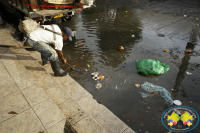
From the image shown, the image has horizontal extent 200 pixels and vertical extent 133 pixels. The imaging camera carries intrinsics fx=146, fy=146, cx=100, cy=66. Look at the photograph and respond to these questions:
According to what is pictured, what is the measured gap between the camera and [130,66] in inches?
156

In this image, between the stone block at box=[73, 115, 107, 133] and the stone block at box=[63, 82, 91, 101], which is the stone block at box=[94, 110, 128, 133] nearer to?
the stone block at box=[73, 115, 107, 133]

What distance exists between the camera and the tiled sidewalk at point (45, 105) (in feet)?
7.02

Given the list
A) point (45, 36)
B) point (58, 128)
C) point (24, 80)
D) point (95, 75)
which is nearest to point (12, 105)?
point (24, 80)

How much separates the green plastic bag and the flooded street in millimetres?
123

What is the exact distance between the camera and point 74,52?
4.66 meters

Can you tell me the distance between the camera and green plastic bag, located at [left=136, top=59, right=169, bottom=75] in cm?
357

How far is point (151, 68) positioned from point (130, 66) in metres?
0.58

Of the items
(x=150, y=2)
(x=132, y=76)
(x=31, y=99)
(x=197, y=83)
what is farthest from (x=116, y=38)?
(x=150, y=2)

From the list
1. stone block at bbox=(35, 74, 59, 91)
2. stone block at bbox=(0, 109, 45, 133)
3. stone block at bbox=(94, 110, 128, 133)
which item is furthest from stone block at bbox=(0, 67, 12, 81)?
stone block at bbox=(94, 110, 128, 133)

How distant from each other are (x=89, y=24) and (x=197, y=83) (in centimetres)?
495

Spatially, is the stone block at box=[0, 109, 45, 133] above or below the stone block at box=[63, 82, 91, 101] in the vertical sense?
above

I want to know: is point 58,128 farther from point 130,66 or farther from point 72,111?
point 130,66

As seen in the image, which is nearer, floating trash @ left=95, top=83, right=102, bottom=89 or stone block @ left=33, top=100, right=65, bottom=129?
stone block @ left=33, top=100, right=65, bottom=129

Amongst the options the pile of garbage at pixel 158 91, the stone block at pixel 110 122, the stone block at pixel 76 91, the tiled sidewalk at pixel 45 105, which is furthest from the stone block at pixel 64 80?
the pile of garbage at pixel 158 91
